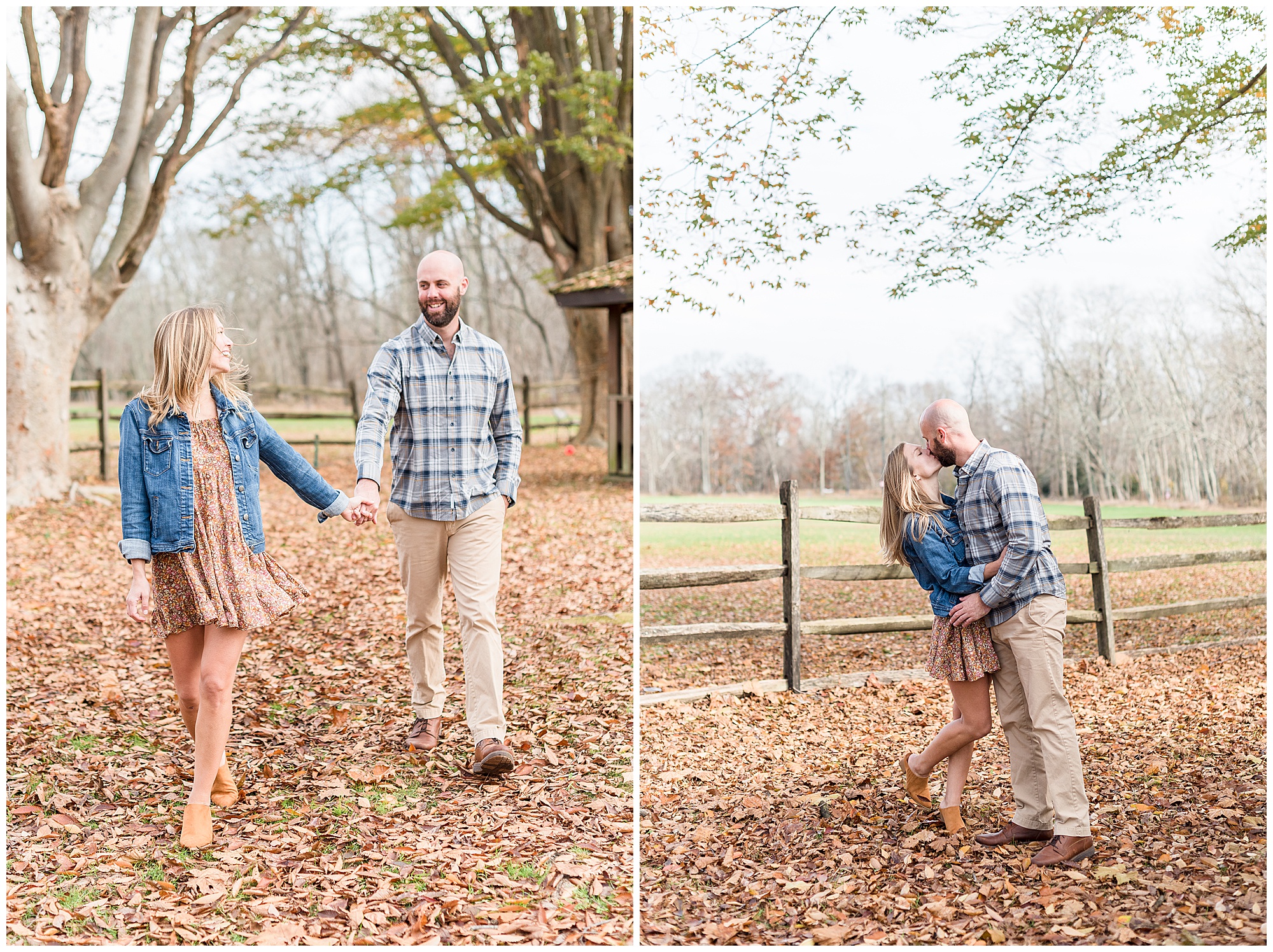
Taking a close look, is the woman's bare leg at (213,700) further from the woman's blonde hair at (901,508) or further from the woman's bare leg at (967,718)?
→ the woman's bare leg at (967,718)

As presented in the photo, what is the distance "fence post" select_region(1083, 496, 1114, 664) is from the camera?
6402 millimetres

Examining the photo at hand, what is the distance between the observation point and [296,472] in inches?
125

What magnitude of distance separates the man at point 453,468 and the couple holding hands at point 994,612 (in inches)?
54.9

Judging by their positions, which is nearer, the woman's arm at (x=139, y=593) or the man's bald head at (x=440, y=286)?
the woman's arm at (x=139, y=593)

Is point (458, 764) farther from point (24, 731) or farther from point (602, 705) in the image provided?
point (24, 731)

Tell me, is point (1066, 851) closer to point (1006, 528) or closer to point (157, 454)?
point (1006, 528)

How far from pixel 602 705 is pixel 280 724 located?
4.41ft

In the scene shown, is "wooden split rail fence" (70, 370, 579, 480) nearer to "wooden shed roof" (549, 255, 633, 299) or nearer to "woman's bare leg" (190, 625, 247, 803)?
"wooden shed roof" (549, 255, 633, 299)

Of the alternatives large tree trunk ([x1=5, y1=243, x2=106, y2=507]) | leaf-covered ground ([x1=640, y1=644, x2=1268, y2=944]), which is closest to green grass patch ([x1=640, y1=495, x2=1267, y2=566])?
leaf-covered ground ([x1=640, y1=644, x2=1268, y2=944])

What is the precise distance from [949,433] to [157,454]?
2400 mm

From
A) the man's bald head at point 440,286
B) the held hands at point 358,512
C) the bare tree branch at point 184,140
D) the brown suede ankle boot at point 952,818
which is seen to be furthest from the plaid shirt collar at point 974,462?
the bare tree branch at point 184,140

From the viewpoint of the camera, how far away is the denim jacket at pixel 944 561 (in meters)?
3.19

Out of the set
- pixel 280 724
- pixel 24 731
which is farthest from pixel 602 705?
pixel 24 731

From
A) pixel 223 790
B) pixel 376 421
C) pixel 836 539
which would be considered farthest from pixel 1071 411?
pixel 223 790
